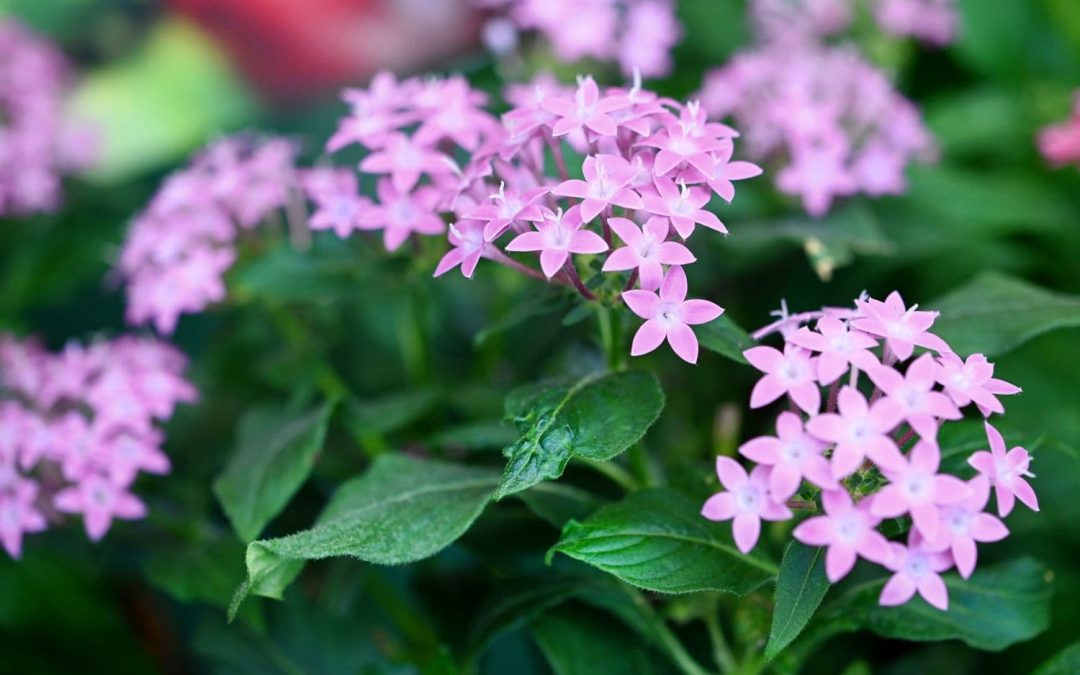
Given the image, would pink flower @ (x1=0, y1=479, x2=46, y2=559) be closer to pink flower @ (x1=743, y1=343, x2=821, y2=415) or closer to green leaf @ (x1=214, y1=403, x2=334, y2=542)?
green leaf @ (x1=214, y1=403, x2=334, y2=542)

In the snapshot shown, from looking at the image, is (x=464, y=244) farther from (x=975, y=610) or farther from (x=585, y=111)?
(x=975, y=610)

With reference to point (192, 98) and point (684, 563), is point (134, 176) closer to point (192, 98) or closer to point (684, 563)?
point (192, 98)

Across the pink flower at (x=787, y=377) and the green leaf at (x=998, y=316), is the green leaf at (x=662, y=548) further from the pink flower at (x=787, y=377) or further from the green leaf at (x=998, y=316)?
the green leaf at (x=998, y=316)

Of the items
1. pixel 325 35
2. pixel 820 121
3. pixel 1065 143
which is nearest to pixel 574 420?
pixel 820 121

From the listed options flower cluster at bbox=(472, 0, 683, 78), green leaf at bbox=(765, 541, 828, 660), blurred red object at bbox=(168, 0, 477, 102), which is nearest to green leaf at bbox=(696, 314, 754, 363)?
green leaf at bbox=(765, 541, 828, 660)

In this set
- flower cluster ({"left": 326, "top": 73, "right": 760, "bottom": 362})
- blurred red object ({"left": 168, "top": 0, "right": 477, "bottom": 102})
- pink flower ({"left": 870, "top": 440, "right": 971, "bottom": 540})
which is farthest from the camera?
blurred red object ({"left": 168, "top": 0, "right": 477, "bottom": 102})

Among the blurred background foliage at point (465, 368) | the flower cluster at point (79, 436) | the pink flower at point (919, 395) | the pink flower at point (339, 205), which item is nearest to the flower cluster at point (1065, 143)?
the blurred background foliage at point (465, 368)
